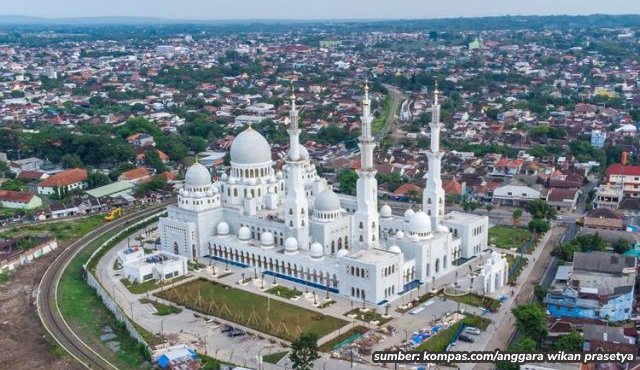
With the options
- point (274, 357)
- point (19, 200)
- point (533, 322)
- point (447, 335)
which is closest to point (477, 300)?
point (447, 335)

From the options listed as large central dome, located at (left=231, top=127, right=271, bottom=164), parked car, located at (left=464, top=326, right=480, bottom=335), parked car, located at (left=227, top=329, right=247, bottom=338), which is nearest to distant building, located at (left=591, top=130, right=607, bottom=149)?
large central dome, located at (left=231, top=127, right=271, bottom=164)

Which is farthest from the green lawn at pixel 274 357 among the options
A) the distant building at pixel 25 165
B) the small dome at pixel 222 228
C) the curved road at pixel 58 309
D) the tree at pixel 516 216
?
the distant building at pixel 25 165

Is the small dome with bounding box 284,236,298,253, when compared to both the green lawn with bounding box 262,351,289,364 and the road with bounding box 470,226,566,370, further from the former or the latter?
the road with bounding box 470,226,566,370

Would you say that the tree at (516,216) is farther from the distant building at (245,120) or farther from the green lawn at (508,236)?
the distant building at (245,120)

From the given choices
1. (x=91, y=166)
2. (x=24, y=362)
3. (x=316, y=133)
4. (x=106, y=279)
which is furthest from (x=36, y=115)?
(x=24, y=362)

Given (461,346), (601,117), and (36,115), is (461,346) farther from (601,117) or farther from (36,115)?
(36,115)
